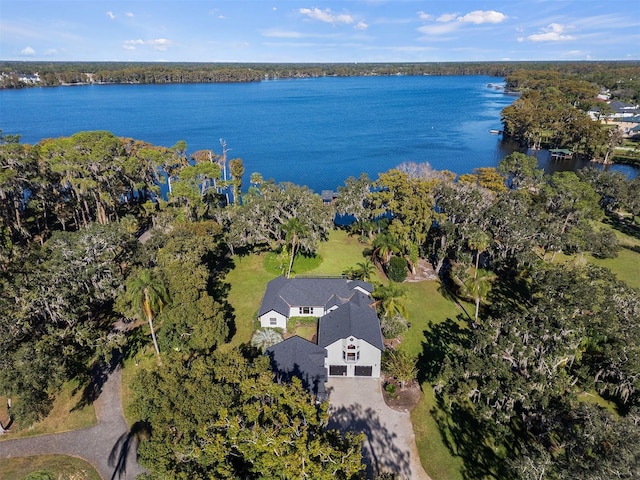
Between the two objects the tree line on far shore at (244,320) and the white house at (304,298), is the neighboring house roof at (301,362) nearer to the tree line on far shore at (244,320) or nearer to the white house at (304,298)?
the tree line on far shore at (244,320)

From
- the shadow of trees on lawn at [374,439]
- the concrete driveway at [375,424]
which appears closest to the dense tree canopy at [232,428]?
the shadow of trees on lawn at [374,439]

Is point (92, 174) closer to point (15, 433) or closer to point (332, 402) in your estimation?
point (15, 433)

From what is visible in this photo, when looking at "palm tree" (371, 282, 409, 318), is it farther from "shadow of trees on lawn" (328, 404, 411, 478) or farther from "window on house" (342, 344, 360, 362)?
"shadow of trees on lawn" (328, 404, 411, 478)

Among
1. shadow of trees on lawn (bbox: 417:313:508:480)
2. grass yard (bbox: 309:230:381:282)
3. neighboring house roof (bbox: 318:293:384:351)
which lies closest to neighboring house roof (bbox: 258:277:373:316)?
neighboring house roof (bbox: 318:293:384:351)

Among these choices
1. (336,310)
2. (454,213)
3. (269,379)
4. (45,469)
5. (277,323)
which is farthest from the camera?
(454,213)

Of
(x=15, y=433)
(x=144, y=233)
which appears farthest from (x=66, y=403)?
(x=144, y=233)

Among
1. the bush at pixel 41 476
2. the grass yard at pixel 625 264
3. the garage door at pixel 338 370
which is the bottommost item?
the bush at pixel 41 476

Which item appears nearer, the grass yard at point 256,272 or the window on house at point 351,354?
the window on house at point 351,354
